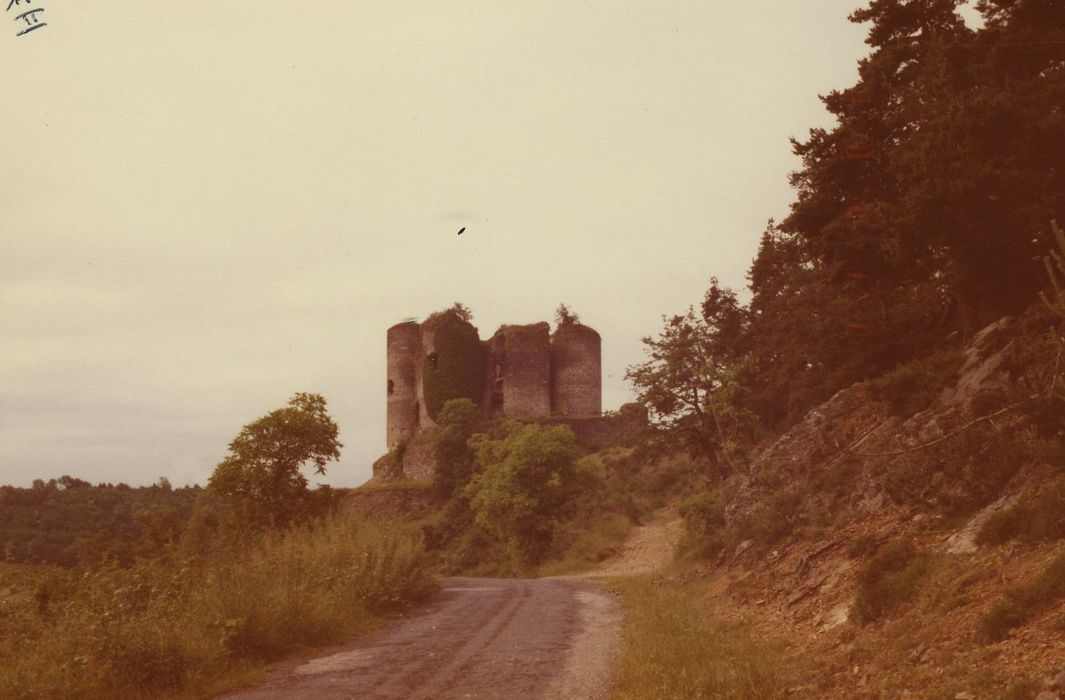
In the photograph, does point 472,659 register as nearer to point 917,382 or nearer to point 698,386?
point 917,382

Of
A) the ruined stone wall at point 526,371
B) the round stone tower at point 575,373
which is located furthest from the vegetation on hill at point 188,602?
the round stone tower at point 575,373

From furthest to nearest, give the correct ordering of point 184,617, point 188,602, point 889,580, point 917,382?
point 917,382, point 188,602, point 184,617, point 889,580

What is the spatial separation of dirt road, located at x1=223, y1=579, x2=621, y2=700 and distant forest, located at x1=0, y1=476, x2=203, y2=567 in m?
4.51

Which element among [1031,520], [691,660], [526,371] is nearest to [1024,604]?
[1031,520]

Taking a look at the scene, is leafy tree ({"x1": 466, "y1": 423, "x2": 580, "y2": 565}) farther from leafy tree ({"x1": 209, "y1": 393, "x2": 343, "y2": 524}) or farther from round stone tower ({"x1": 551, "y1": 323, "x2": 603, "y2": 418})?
round stone tower ({"x1": 551, "y1": 323, "x2": 603, "y2": 418})

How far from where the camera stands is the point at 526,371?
65562 millimetres

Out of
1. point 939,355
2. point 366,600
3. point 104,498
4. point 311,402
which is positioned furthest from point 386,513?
point 939,355

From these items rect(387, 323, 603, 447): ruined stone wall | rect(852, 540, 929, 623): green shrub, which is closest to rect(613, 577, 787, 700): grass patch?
rect(852, 540, 929, 623): green shrub

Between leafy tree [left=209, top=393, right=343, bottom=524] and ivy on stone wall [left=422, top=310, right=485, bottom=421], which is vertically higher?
ivy on stone wall [left=422, top=310, right=485, bottom=421]

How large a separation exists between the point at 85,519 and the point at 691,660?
39.0 meters

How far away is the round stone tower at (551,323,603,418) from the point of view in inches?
2621

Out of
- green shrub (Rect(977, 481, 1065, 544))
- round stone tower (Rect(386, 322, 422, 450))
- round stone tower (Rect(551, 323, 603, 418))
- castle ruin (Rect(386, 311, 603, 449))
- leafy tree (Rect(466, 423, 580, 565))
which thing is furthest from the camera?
round stone tower (Rect(386, 322, 422, 450))

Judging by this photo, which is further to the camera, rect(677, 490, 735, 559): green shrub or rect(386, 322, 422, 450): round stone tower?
rect(386, 322, 422, 450): round stone tower

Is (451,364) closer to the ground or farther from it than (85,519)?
farther from it
